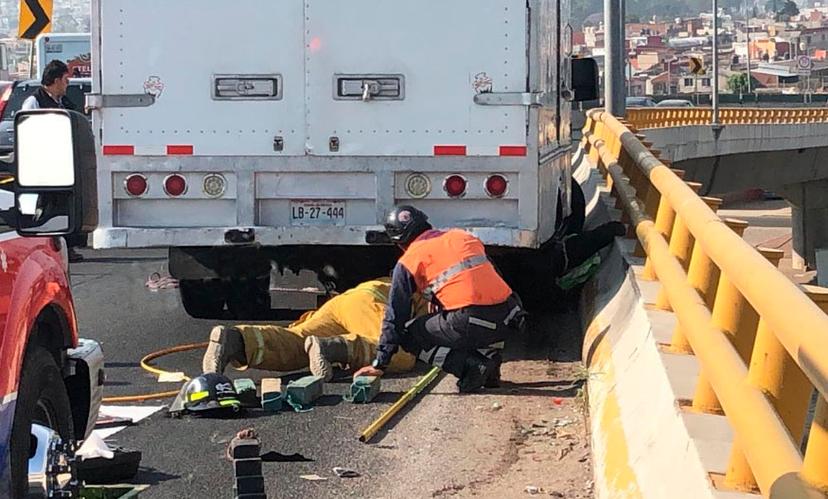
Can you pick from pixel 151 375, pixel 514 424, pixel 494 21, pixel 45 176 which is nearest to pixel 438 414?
pixel 514 424

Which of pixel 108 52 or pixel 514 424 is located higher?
pixel 108 52

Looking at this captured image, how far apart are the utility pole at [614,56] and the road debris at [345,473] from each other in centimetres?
1659

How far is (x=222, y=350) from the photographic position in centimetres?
955

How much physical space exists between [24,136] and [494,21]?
6775 millimetres

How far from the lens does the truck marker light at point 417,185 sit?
1075 cm

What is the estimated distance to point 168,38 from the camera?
422 inches

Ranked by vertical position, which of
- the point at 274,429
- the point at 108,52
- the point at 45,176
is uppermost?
the point at 108,52

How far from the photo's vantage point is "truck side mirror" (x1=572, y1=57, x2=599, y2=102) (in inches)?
547

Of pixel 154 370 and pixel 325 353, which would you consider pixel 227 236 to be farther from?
pixel 325 353

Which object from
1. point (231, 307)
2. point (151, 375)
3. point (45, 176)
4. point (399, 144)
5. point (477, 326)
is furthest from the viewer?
point (231, 307)

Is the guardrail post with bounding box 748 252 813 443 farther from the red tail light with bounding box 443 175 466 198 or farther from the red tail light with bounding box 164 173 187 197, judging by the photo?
the red tail light with bounding box 164 173 187 197

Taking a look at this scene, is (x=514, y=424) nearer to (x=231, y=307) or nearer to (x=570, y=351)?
(x=570, y=351)

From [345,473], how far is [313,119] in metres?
4.01

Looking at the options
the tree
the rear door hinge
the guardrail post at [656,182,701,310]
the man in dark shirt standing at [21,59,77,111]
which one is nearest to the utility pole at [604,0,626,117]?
the man in dark shirt standing at [21,59,77,111]
